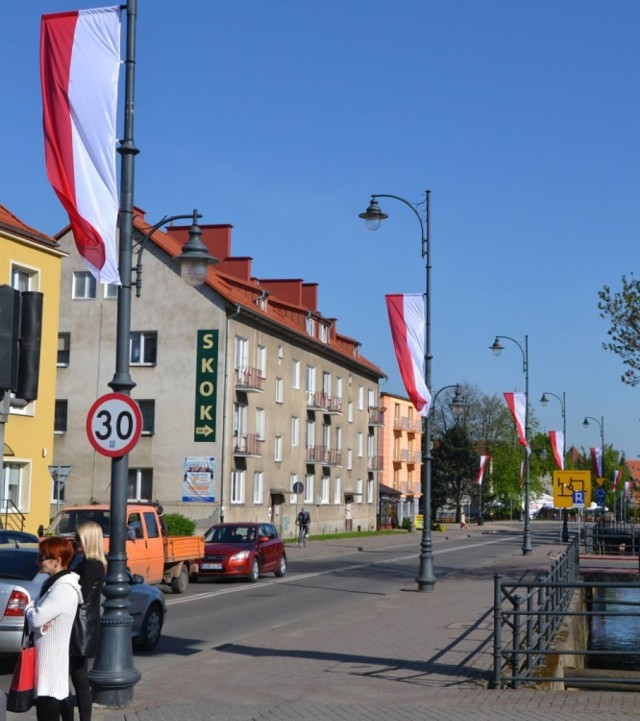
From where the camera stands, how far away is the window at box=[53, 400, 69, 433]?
5056 centimetres

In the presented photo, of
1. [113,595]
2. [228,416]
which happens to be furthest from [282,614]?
[228,416]

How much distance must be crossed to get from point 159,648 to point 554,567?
589 centimetres

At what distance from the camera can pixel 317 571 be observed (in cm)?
3266

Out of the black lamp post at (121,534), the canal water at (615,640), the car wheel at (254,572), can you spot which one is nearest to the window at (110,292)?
the car wheel at (254,572)

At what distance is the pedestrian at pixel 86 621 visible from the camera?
7676 millimetres

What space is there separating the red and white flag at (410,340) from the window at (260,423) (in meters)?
30.1

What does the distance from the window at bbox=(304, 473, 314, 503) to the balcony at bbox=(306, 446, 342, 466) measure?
0.91 m

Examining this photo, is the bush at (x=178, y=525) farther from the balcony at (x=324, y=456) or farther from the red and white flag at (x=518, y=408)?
the balcony at (x=324, y=456)

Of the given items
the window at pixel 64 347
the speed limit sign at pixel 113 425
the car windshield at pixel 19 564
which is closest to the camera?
the speed limit sign at pixel 113 425

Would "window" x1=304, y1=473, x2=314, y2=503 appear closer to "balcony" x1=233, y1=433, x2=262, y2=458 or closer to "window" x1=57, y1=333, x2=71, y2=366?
"balcony" x1=233, y1=433, x2=262, y2=458

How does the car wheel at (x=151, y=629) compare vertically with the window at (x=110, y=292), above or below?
below

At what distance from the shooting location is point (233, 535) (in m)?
28.6

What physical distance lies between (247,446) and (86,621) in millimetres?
42609

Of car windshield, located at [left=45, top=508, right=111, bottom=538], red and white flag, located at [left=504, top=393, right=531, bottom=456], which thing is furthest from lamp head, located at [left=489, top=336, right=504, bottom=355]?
car windshield, located at [left=45, top=508, right=111, bottom=538]
